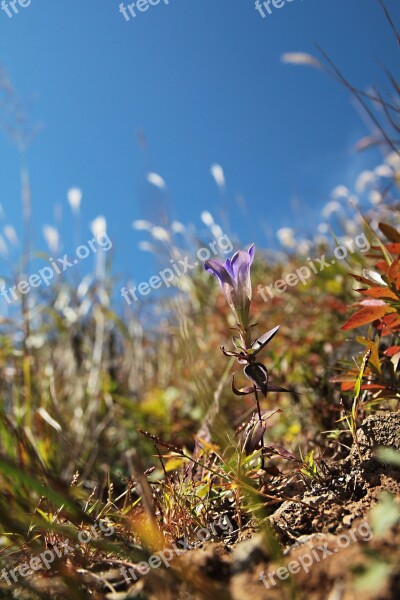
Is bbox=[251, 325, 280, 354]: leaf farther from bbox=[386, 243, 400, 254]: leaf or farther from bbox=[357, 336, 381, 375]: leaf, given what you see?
bbox=[386, 243, 400, 254]: leaf

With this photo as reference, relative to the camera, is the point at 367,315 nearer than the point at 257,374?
No

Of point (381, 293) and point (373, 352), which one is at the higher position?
point (381, 293)

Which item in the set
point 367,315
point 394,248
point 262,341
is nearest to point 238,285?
point 262,341

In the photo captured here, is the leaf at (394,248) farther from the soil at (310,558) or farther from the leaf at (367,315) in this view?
the soil at (310,558)

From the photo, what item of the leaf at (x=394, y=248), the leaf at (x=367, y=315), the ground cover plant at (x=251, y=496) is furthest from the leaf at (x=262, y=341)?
the leaf at (x=394, y=248)

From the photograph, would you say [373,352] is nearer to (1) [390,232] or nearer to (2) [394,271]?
(2) [394,271]

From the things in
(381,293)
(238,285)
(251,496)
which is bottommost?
(251,496)

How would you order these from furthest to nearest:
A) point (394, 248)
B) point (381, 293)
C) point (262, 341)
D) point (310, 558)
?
point (394, 248)
point (381, 293)
point (262, 341)
point (310, 558)

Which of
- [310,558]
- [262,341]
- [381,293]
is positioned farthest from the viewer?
[381,293]

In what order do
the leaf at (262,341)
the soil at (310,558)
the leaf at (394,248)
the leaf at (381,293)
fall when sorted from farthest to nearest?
the leaf at (394,248), the leaf at (381,293), the leaf at (262,341), the soil at (310,558)

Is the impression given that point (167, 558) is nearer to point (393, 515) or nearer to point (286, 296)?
point (393, 515)

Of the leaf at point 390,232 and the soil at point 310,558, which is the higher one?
the leaf at point 390,232
